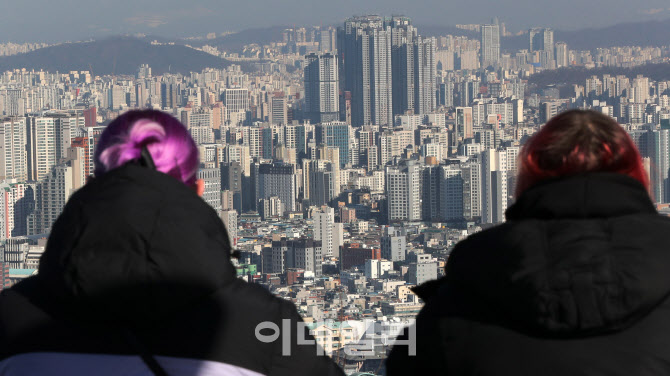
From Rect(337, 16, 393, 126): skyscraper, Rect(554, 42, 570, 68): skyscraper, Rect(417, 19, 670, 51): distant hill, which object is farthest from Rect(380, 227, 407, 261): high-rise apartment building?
Rect(554, 42, 570, 68): skyscraper

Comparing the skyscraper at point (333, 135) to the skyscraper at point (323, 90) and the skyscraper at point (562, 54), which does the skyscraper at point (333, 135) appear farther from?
the skyscraper at point (562, 54)

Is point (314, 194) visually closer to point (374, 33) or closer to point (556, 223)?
point (374, 33)

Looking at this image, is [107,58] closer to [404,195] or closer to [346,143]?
[346,143]

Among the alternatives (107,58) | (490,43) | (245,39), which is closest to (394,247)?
(107,58)

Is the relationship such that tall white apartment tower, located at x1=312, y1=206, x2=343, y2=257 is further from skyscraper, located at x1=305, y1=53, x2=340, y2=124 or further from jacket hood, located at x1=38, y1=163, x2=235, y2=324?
skyscraper, located at x1=305, y1=53, x2=340, y2=124

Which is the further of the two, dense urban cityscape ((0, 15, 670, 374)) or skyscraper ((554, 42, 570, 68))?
skyscraper ((554, 42, 570, 68))

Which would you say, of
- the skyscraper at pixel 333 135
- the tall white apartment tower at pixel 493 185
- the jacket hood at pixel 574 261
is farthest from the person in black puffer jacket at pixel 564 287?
the skyscraper at pixel 333 135
